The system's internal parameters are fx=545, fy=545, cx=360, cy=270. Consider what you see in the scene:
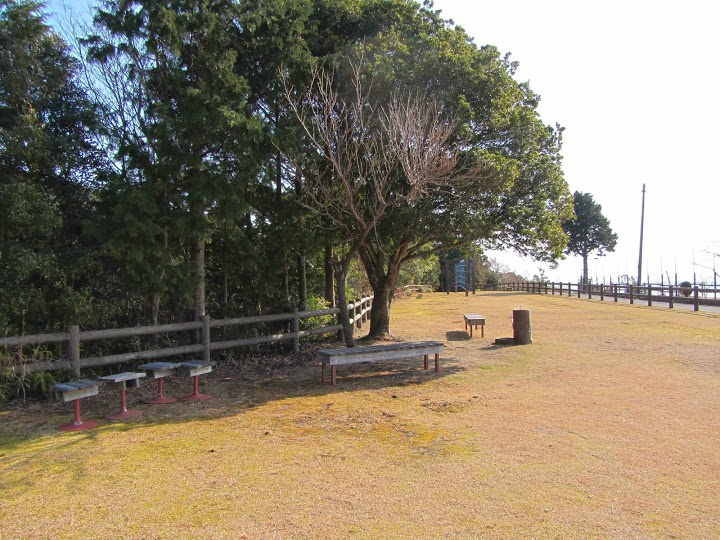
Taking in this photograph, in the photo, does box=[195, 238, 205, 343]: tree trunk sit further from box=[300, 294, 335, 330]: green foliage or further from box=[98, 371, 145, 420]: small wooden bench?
box=[300, 294, 335, 330]: green foliage

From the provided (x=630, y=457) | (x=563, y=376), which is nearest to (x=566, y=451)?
(x=630, y=457)

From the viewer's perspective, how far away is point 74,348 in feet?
25.9

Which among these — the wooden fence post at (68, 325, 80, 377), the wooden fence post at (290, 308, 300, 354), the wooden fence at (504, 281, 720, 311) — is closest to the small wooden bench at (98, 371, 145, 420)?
the wooden fence post at (68, 325, 80, 377)

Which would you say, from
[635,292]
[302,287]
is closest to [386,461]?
[302,287]

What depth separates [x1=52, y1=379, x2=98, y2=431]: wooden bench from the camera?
244 inches

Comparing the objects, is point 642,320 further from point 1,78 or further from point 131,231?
point 1,78

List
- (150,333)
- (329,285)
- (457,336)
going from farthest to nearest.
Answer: (457,336), (329,285), (150,333)

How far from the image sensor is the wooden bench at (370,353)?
8500 mm

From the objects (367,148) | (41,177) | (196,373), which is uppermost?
(367,148)

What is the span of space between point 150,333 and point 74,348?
56.2 inches

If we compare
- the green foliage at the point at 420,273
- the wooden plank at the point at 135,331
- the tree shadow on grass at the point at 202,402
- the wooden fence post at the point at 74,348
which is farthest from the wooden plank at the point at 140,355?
the green foliage at the point at 420,273

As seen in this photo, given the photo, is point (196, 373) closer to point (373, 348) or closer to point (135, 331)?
point (135, 331)

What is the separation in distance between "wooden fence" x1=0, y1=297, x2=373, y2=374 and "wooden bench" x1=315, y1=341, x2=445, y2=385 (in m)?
2.22

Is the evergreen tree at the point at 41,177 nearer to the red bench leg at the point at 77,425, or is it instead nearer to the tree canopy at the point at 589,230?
the red bench leg at the point at 77,425
